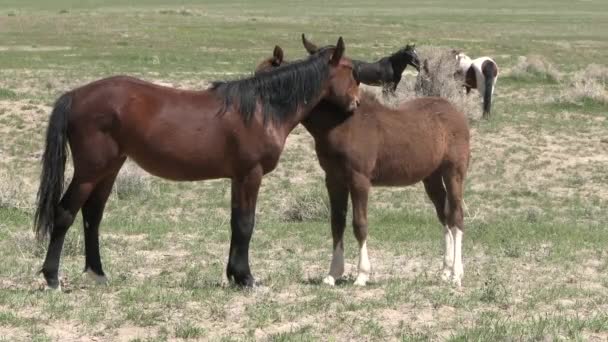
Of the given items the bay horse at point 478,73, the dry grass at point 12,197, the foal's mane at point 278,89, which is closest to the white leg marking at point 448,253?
the foal's mane at point 278,89

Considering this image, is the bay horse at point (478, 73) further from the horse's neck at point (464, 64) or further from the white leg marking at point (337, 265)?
the white leg marking at point (337, 265)

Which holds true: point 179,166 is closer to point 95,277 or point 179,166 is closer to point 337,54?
point 95,277

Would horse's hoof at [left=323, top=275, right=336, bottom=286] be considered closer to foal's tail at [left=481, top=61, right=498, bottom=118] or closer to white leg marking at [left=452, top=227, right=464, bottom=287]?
white leg marking at [left=452, top=227, right=464, bottom=287]

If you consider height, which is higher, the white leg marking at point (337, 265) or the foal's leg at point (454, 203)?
the foal's leg at point (454, 203)

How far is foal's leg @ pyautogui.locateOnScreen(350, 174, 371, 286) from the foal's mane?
790 millimetres

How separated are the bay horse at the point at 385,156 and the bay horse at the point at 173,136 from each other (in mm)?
363

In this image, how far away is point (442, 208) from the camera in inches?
375

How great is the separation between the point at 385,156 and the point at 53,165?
276cm

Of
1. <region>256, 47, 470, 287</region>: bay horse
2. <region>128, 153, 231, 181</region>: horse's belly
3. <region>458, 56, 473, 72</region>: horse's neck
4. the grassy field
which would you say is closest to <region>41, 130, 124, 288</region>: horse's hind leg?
<region>128, 153, 231, 181</region>: horse's belly

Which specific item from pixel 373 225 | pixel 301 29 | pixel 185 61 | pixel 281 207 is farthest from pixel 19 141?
pixel 301 29

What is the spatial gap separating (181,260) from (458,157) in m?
2.93

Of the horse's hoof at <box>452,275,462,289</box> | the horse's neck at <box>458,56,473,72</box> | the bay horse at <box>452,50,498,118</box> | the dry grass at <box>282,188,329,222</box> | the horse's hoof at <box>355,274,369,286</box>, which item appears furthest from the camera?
the horse's neck at <box>458,56,473,72</box>

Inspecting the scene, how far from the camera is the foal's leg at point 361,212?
8.51 meters

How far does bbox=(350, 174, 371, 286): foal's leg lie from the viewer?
851 centimetres
